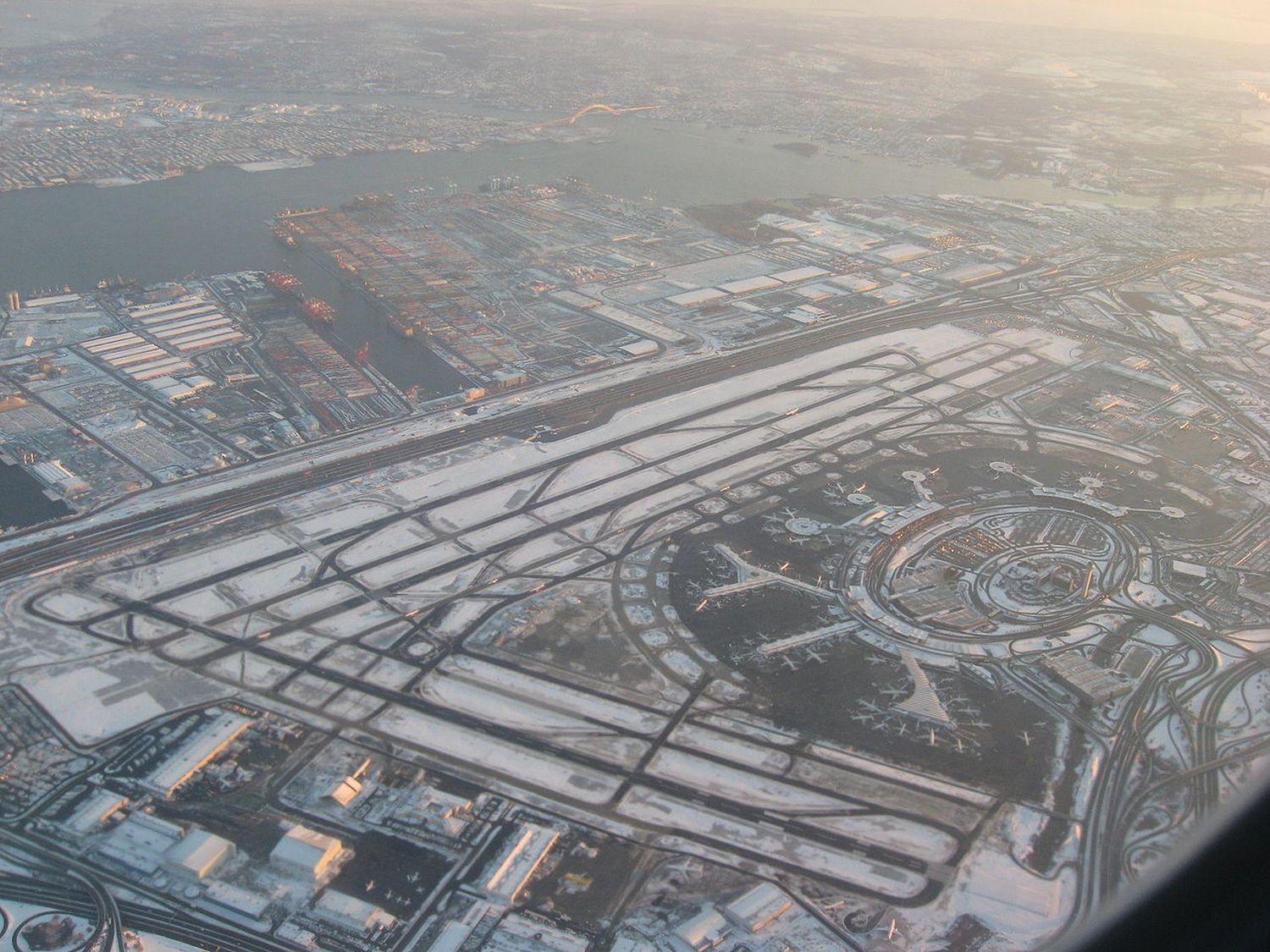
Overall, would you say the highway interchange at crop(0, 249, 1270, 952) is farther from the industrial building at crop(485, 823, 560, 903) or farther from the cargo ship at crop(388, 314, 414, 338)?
the cargo ship at crop(388, 314, 414, 338)

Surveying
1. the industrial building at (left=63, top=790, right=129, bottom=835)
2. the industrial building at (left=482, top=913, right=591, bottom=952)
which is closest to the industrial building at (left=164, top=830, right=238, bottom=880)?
the industrial building at (left=63, top=790, right=129, bottom=835)

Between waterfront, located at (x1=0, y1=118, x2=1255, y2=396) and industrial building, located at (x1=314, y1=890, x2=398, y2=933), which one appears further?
waterfront, located at (x1=0, y1=118, x2=1255, y2=396)

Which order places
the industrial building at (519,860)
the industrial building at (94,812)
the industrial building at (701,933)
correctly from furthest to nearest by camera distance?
the industrial building at (94,812) < the industrial building at (519,860) < the industrial building at (701,933)

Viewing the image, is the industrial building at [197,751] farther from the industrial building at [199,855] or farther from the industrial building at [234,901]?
the industrial building at [234,901]

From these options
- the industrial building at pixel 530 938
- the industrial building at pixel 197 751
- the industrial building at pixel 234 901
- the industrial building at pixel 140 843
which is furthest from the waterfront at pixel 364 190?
the industrial building at pixel 530 938

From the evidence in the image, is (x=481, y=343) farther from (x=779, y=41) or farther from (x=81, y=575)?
(x=779, y=41)
